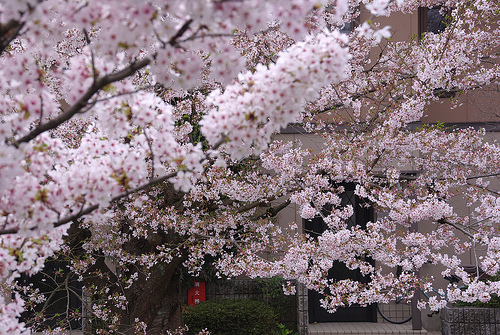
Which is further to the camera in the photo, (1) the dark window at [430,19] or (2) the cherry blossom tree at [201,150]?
(1) the dark window at [430,19]

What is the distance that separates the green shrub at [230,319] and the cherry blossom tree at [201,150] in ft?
1.87

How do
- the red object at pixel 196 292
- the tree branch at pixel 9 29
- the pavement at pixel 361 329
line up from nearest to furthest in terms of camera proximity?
the tree branch at pixel 9 29 → the pavement at pixel 361 329 → the red object at pixel 196 292

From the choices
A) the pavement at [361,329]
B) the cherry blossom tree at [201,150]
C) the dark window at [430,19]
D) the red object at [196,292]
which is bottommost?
the pavement at [361,329]

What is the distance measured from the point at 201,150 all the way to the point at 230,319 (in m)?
5.20

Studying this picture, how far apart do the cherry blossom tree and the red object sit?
5.90 ft

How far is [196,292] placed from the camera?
27.1 ft

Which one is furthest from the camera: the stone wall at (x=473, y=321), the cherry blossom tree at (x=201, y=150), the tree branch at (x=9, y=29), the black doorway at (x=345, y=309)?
the black doorway at (x=345, y=309)

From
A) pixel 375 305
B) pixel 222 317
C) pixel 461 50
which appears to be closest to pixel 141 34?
pixel 461 50

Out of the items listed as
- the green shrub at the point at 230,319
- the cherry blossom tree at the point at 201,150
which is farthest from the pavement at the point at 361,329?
the cherry blossom tree at the point at 201,150

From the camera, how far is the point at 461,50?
586cm

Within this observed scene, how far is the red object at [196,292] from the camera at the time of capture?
8234mm

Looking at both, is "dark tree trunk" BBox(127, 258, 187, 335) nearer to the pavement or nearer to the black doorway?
the pavement

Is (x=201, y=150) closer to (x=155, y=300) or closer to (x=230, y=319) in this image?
(x=155, y=300)

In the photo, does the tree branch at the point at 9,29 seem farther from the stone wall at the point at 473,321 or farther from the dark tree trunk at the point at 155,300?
the stone wall at the point at 473,321
